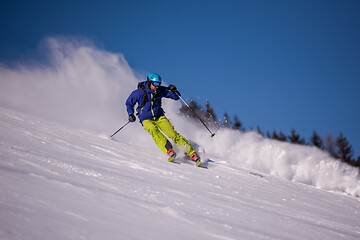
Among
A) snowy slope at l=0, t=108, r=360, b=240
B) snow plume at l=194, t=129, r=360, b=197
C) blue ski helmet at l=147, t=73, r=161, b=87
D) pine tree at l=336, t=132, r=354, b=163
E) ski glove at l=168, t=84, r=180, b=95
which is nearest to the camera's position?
snowy slope at l=0, t=108, r=360, b=240

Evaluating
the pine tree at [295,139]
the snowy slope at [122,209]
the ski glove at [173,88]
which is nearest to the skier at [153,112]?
the ski glove at [173,88]

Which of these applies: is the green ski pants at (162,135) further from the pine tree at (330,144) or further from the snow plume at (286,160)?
the pine tree at (330,144)

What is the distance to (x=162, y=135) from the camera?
6.74 metres

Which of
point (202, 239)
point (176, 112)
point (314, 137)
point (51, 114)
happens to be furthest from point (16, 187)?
point (314, 137)

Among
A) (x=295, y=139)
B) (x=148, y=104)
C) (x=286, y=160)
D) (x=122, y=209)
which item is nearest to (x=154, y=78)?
(x=148, y=104)

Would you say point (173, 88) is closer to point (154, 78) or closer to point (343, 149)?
point (154, 78)

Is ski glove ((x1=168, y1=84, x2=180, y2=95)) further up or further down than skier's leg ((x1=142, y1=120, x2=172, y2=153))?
further up

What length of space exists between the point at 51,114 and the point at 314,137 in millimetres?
39486

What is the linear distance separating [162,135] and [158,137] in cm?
13

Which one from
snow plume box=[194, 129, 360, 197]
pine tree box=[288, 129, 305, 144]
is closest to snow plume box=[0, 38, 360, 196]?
snow plume box=[194, 129, 360, 197]

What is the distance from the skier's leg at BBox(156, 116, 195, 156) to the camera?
A: 21.9ft

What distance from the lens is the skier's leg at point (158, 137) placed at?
21.1 feet

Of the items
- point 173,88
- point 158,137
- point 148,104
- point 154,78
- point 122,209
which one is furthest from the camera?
point 173,88

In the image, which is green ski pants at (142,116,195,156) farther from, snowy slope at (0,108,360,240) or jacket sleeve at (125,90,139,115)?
snowy slope at (0,108,360,240)
